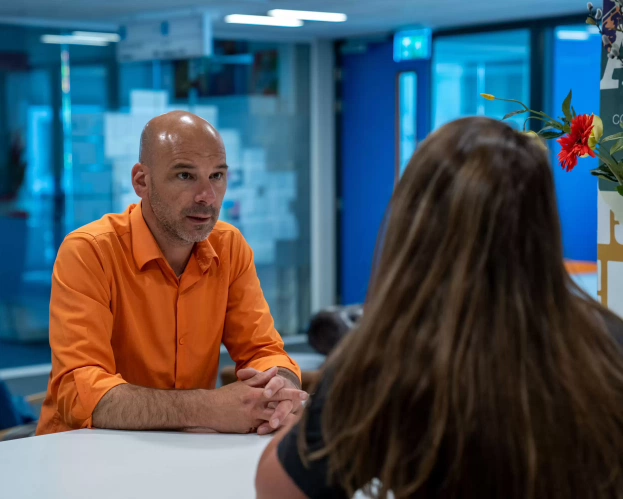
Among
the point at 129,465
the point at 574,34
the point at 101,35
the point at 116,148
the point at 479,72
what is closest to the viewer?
the point at 129,465

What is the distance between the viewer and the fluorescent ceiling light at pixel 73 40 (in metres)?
6.75

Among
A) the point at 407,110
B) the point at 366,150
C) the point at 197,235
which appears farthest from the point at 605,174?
the point at 366,150

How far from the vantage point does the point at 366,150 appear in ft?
26.3

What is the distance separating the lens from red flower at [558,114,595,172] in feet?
6.52

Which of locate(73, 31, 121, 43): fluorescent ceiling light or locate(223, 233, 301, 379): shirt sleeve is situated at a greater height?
locate(73, 31, 121, 43): fluorescent ceiling light

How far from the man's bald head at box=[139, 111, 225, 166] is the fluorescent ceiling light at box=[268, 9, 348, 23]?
13.5ft

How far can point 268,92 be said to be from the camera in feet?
25.6

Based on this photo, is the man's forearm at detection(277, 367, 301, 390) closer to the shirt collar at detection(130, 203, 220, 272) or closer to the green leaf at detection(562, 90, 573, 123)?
the shirt collar at detection(130, 203, 220, 272)

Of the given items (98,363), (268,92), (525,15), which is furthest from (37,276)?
(98,363)

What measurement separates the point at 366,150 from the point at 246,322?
228 inches

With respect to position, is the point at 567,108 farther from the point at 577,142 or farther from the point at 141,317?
the point at 141,317

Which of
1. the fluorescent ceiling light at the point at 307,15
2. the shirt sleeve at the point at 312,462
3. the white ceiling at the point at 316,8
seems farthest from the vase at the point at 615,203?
the fluorescent ceiling light at the point at 307,15

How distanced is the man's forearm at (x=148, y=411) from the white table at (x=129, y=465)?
30mm

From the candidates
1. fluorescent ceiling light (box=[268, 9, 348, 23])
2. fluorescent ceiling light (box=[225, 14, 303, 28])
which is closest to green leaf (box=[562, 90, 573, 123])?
fluorescent ceiling light (box=[268, 9, 348, 23])
